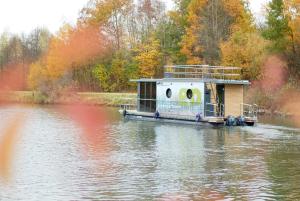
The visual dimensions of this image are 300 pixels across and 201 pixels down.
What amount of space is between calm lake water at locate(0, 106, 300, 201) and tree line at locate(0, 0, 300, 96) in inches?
895

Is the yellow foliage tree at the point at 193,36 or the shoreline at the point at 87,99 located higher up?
the yellow foliage tree at the point at 193,36

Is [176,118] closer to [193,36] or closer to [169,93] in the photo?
[169,93]

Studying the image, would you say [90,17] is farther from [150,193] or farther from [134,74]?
[150,193]

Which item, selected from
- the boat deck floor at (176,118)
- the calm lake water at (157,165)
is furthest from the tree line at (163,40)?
the calm lake water at (157,165)

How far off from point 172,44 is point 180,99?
1381 inches

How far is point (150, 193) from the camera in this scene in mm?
17188

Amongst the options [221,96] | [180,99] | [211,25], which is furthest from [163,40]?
[221,96]

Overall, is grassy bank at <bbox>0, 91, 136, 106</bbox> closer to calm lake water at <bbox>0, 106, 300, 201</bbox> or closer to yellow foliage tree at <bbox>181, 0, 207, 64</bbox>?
yellow foliage tree at <bbox>181, 0, 207, 64</bbox>

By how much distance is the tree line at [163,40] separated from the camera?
5909 cm

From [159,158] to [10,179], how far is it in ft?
25.1

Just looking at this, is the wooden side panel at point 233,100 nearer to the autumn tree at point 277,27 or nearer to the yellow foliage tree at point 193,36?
the autumn tree at point 277,27

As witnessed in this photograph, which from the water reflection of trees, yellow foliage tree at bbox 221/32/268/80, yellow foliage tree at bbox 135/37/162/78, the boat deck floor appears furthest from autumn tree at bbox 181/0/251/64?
the water reflection of trees

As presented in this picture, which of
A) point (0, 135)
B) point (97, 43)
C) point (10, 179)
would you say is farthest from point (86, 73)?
point (10, 179)

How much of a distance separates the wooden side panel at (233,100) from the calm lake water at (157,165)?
4.23 meters
